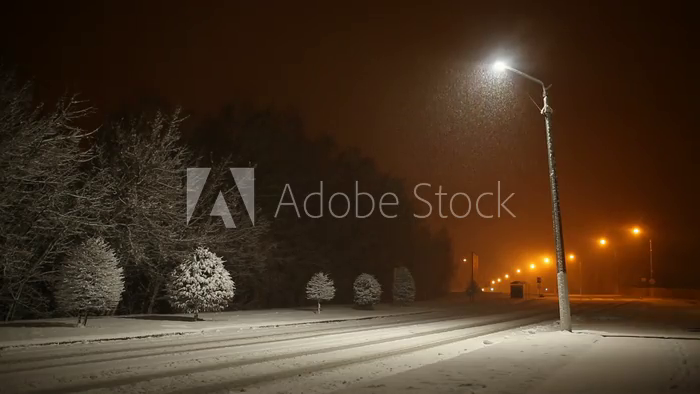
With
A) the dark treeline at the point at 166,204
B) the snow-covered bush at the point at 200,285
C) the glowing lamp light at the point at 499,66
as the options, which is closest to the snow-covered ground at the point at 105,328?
the snow-covered bush at the point at 200,285

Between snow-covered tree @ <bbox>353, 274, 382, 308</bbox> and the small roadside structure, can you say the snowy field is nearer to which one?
snow-covered tree @ <bbox>353, 274, 382, 308</bbox>

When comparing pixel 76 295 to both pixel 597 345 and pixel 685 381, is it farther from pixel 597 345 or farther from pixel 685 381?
pixel 685 381

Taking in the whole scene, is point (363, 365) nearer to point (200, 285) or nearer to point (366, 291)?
point (200, 285)

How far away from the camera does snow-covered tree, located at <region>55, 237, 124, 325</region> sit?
20703 mm

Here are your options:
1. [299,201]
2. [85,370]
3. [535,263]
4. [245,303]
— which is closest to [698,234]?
[535,263]

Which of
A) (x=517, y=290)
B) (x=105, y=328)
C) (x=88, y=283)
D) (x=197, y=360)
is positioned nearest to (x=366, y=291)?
(x=105, y=328)

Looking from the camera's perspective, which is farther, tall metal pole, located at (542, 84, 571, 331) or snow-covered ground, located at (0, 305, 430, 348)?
tall metal pole, located at (542, 84, 571, 331)

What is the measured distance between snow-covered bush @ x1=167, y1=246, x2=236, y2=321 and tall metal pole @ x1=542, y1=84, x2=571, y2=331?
1422 centimetres

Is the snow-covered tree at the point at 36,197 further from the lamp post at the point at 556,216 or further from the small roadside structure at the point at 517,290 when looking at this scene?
the small roadside structure at the point at 517,290

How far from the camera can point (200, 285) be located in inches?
1023

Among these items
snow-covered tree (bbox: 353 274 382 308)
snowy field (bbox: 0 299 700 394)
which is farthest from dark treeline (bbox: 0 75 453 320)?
snowy field (bbox: 0 299 700 394)

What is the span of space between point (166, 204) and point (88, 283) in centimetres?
953

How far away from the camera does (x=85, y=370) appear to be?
37.1 feet

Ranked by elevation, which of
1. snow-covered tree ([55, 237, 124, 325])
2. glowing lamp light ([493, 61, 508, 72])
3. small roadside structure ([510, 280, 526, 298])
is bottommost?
snow-covered tree ([55, 237, 124, 325])
